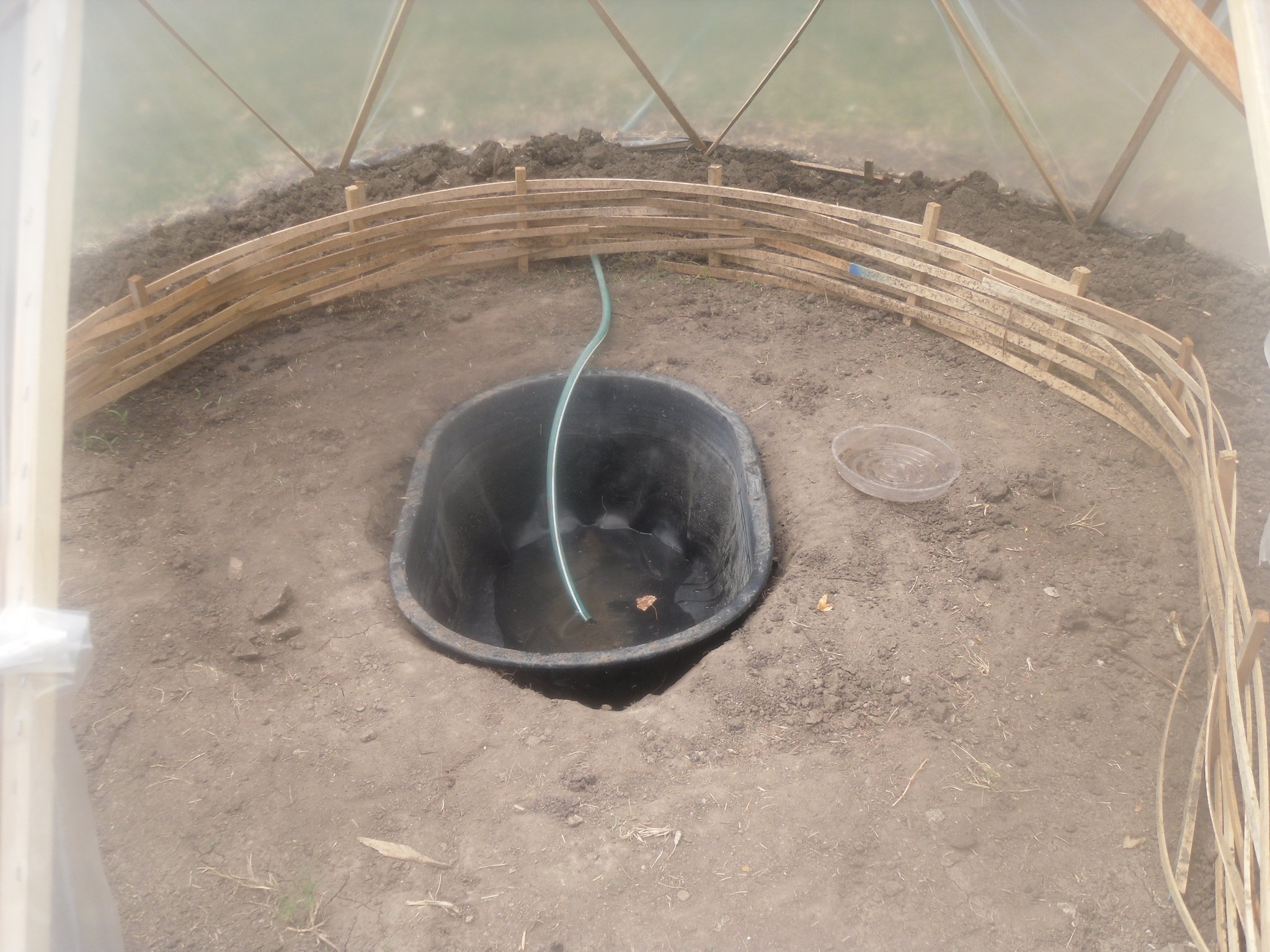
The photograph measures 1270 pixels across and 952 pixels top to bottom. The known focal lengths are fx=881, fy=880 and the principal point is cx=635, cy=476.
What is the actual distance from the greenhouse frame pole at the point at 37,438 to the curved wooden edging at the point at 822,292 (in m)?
3.03

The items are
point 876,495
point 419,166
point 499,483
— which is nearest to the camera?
point 876,495

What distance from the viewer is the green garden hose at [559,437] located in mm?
5457

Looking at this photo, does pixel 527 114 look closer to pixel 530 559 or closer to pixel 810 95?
pixel 810 95

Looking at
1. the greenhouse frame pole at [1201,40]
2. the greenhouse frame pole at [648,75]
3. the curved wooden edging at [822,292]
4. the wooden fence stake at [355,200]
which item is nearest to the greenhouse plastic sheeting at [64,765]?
the curved wooden edging at [822,292]

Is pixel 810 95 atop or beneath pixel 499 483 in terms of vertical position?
atop

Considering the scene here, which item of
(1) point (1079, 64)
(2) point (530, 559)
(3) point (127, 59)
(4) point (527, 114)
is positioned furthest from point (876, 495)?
(3) point (127, 59)

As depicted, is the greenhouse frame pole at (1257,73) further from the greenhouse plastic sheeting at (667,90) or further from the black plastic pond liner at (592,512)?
the greenhouse plastic sheeting at (667,90)

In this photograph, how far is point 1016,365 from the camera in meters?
5.61

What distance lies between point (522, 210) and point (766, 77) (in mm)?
2770

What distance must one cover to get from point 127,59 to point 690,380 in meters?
4.65

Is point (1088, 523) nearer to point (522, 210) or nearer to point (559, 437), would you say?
point (559, 437)

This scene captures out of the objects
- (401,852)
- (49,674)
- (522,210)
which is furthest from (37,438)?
(522,210)

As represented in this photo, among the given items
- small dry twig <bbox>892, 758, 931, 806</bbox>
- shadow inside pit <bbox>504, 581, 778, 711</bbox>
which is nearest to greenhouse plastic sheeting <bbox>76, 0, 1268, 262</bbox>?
shadow inside pit <bbox>504, 581, 778, 711</bbox>

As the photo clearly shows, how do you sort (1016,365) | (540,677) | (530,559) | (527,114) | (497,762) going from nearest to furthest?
(497,762)
(540,677)
(1016,365)
(530,559)
(527,114)
